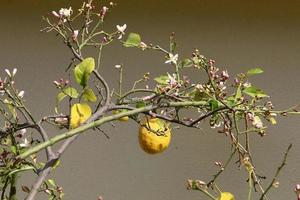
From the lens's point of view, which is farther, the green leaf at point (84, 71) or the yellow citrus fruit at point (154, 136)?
the yellow citrus fruit at point (154, 136)

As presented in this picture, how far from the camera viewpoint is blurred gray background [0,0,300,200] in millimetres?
1637

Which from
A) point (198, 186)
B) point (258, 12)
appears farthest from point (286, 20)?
point (198, 186)

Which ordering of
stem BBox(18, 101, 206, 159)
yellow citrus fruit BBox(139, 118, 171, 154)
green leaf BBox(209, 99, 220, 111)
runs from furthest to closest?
1. yellow citrus fruit BBox(139, 118, 171, 154)
2. green leaf BBox(209, 99, 220, 111)
3. stem BBox(18, 101, 206, 159)

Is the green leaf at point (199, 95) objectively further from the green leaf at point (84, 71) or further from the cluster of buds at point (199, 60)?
the green leaf at point (84, 71)

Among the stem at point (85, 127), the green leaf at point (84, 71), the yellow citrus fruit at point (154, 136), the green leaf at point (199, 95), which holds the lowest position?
the stem at point (85, 127)

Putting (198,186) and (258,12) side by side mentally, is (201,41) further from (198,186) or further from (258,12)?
(198,186)

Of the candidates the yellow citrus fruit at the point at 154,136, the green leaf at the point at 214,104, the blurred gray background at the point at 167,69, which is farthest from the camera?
the blurred gray background at the point at 167,69

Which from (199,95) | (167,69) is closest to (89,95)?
(199,95)

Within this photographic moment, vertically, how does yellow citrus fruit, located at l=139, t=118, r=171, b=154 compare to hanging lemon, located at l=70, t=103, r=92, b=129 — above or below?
above

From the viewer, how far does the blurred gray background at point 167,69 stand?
1637mm

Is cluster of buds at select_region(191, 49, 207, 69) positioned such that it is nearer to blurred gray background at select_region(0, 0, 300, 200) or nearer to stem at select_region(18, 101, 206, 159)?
stem at select_region(18, 101, 206, 159)

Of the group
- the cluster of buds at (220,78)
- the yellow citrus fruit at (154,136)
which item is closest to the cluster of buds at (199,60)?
the cluster of buds at (220,78)

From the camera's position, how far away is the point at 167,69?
5.42ft

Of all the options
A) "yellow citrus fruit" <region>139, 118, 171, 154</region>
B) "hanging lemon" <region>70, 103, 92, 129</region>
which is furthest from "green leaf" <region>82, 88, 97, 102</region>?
"yellow citrus fruit" <region>139, 118, 171, 154</region>
